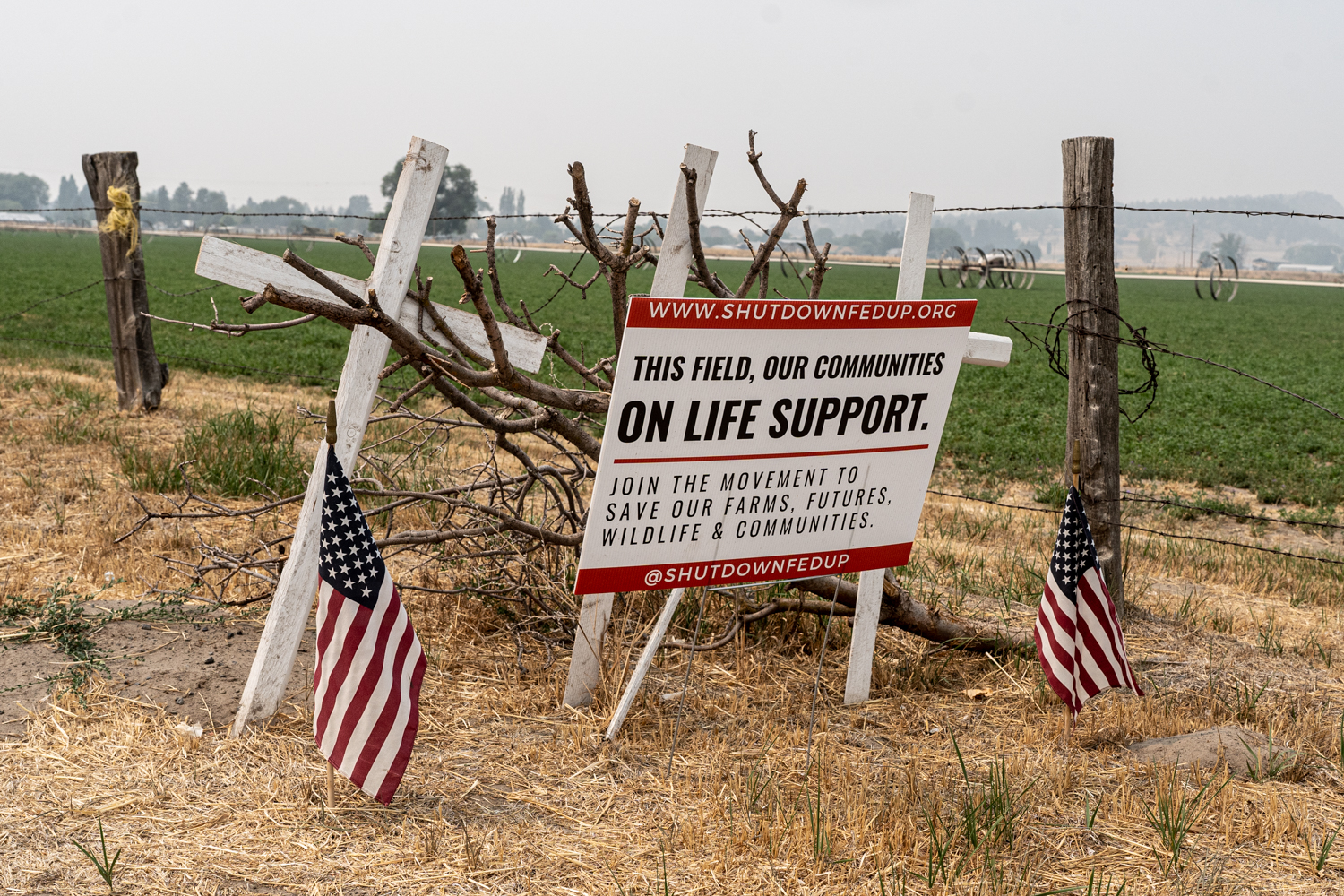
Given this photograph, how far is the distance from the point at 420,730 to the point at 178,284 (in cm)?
4183

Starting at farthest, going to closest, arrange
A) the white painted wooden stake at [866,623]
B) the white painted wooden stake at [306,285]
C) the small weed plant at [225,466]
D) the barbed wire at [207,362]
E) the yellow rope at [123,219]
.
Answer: the barbed wire at [207,362] → the yellow rope at [123,219] → the small weed plant at [225,466] → the white painted wooden stake at [866,623] → the white painted wooden stake at [306,285]

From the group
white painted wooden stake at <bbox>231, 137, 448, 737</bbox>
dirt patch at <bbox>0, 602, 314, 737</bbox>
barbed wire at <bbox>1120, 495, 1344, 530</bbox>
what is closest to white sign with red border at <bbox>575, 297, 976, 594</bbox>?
white painted wooden stake at <bbox>231, 137, 448, 737</bbox>

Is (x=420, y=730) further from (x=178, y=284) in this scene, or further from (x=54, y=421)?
(x=178, y=284)

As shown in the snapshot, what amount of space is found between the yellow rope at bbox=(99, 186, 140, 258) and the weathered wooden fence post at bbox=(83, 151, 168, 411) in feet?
1.44

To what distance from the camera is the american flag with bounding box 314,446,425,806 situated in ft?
10.7

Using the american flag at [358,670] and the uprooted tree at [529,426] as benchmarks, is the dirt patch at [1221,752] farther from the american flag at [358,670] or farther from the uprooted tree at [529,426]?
the american flag at [358,670]

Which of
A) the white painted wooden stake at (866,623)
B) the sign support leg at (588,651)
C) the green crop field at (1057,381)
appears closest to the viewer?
the sign support leg at (588,651)

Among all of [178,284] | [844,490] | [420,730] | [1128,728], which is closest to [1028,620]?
[1128,728]

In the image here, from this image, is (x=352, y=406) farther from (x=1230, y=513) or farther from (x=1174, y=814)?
(x=1230, y=513)

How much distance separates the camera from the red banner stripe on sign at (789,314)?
3.35m

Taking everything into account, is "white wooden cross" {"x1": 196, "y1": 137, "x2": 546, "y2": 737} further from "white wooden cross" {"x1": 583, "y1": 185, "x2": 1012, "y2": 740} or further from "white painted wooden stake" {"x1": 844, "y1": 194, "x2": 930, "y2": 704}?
"white painted wooden stake" {"x1": 844, "y1": 194, "x2": 930, "y2": 704}

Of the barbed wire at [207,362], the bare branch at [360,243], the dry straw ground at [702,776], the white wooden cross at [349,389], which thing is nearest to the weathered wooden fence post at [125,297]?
the barbed wire at [207,362]

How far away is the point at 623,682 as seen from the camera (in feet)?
14.3

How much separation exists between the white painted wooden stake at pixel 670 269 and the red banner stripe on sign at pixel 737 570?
0.68ft
